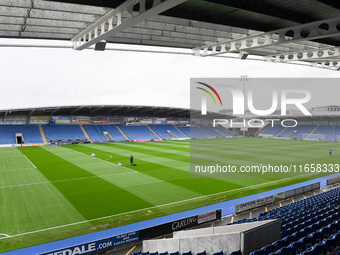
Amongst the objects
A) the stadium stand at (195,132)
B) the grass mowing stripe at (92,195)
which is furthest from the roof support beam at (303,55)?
the stadium stand at (195,132)

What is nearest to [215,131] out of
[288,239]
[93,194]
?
[93,194]

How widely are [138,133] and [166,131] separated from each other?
8.45 meters

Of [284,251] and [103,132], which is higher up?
[284,251]

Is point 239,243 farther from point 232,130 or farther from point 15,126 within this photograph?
point 232,130

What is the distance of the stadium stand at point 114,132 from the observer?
5727 centimetres

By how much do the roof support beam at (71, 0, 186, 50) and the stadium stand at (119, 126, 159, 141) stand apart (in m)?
47.5

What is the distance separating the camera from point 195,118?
74.7 meters

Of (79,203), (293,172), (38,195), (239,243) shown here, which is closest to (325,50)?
(293,172)

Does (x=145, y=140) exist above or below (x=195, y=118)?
below

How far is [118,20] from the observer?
8.59 m

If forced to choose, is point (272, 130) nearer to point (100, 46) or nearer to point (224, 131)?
point (224, 131)

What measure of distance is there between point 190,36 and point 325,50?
848cm

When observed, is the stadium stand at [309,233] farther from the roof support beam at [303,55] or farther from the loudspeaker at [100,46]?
the loudspeaker at [100,46]

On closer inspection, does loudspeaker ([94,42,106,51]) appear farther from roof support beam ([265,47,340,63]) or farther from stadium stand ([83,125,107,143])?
stadium stand ([83,125,107,143])
